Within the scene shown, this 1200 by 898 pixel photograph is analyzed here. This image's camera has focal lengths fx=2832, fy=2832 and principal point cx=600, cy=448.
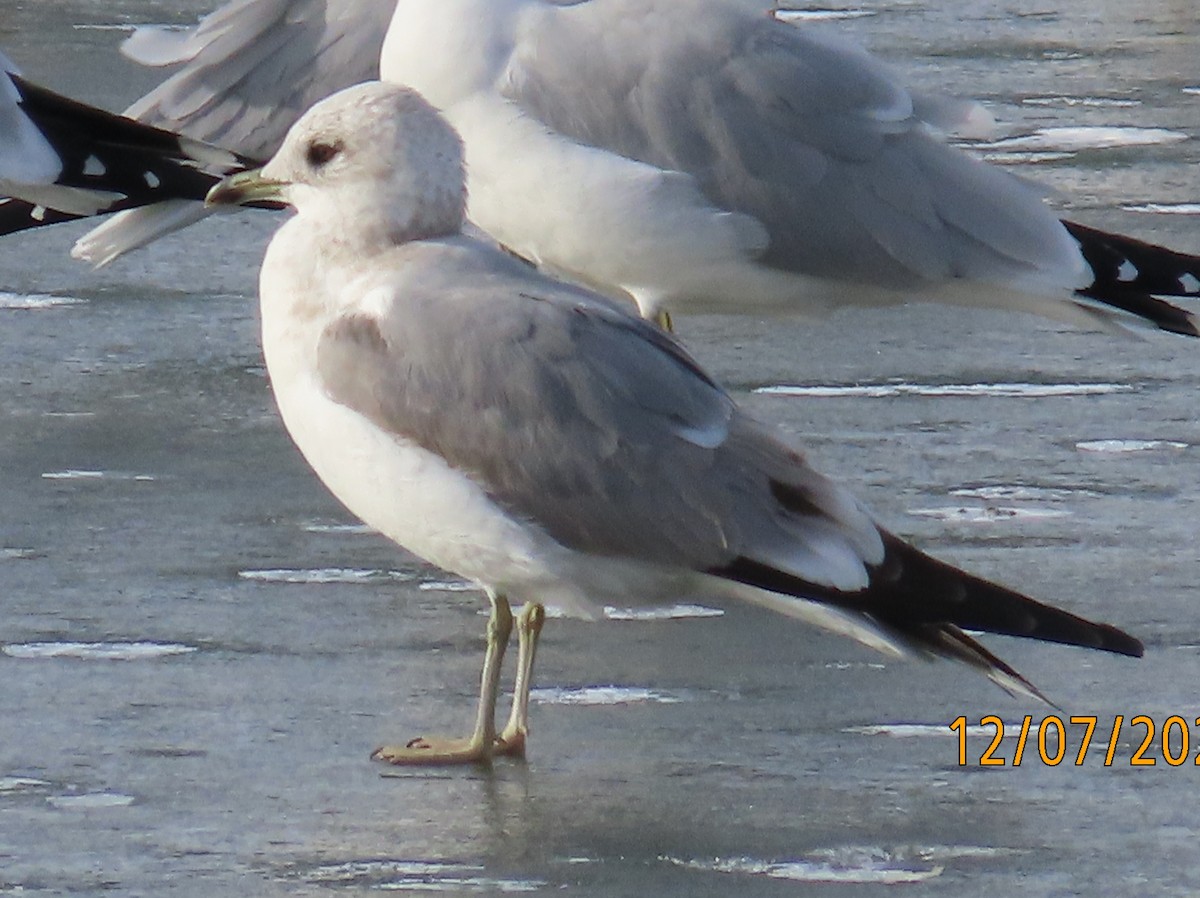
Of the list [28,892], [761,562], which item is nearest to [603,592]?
[761,562]

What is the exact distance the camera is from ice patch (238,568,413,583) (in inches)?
218

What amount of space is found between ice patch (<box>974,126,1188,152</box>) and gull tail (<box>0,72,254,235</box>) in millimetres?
3994

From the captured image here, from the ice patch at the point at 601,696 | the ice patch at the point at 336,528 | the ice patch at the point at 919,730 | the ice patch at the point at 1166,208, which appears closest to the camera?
the ice patch at the point at 919,730

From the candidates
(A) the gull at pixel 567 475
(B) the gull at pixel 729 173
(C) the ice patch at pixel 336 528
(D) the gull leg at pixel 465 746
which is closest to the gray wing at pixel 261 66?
(B) the gull at pixel 729 173

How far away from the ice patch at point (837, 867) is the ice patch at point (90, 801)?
2.80 feet

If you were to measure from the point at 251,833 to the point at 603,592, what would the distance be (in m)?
0.76

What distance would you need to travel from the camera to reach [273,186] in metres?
5.08

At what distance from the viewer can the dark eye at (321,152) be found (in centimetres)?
491

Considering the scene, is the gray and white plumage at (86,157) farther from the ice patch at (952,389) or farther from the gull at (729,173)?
the ice patch at (952,389)

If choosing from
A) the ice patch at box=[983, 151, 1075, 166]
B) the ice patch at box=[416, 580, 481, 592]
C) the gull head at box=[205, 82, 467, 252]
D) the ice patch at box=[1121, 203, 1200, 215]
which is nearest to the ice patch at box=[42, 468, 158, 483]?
the ice patch at box=[416, 580, 481, 592]

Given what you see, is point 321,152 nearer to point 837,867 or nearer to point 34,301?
point 837,867

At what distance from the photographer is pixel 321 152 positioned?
493 cm

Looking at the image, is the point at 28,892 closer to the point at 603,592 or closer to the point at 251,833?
the point at 251,833

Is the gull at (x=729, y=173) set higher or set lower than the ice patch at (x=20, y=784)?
higher
